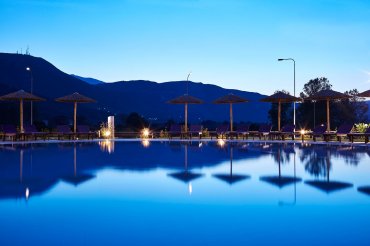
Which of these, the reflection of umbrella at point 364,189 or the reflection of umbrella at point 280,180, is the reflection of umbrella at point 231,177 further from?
the reflection of umbrella at point 364,189

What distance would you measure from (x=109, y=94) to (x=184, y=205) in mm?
67963

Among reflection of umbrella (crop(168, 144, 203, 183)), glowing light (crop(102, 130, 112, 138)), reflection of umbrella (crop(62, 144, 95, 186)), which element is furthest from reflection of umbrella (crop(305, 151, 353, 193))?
glowing light (crop(102, 130, 112, 138))

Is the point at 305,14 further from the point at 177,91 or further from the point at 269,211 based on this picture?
the point at 177,91

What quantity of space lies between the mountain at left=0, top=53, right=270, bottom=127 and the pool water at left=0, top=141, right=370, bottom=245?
40.5 meters

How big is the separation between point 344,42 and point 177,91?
54340mm

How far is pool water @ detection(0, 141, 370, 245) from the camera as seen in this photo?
3.89 metres

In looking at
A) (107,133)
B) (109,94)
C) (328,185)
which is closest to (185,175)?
(328,185)

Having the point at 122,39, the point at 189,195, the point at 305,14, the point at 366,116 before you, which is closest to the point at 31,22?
the point at 122,39

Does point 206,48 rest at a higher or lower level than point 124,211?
higher

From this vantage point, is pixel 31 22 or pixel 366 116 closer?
pixel 31 22

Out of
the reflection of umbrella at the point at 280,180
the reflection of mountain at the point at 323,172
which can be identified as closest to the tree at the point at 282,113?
the reflection of mountain at the point at 323,172

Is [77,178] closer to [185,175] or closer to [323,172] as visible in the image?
[185,175]

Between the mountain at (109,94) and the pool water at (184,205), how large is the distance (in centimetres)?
4048

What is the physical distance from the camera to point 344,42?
81.9 feet
